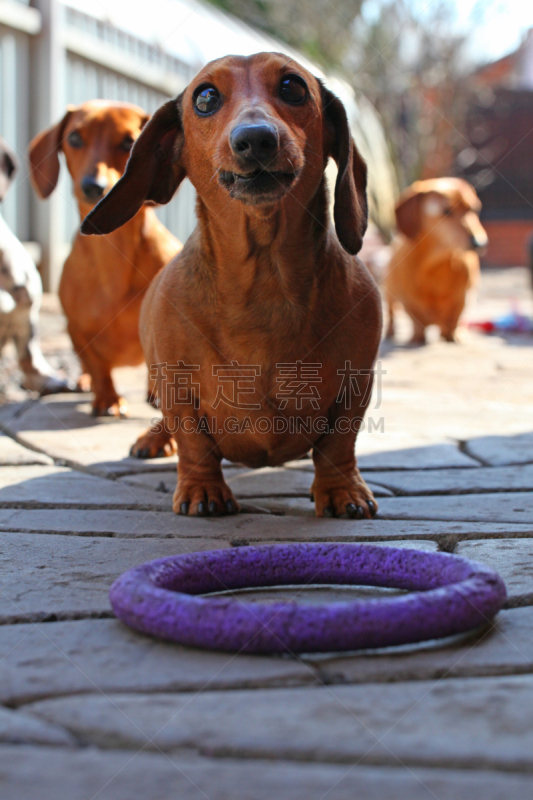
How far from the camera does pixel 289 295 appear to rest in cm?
222

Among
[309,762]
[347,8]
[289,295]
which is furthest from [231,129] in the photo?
[347,8]

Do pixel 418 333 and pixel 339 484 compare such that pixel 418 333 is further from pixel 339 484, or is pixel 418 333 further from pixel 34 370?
pixel 339 484

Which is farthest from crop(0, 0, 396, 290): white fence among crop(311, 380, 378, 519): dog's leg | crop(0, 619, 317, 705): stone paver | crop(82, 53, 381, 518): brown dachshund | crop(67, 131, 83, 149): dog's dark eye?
crop(0, 619, 317, 705): stone paver

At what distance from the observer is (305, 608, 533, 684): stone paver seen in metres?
1.25

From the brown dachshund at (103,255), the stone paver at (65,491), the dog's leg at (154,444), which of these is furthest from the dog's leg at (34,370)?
the stone paver at (65,491)

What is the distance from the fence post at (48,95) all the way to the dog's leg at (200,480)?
176 inches

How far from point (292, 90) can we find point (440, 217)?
454 cm

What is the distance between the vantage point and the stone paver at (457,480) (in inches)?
98.0

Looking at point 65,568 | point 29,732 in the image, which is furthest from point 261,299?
point 29,732

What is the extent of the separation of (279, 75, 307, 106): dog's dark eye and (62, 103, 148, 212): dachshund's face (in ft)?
4.32

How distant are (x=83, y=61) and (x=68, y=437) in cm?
496

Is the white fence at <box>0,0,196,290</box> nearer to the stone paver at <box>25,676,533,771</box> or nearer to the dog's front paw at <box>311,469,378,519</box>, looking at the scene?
the dog's front paw at <box>311,469,378,519</box>

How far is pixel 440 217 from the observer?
256 inches

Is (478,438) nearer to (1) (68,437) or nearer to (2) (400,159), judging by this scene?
(1) (68,437)
